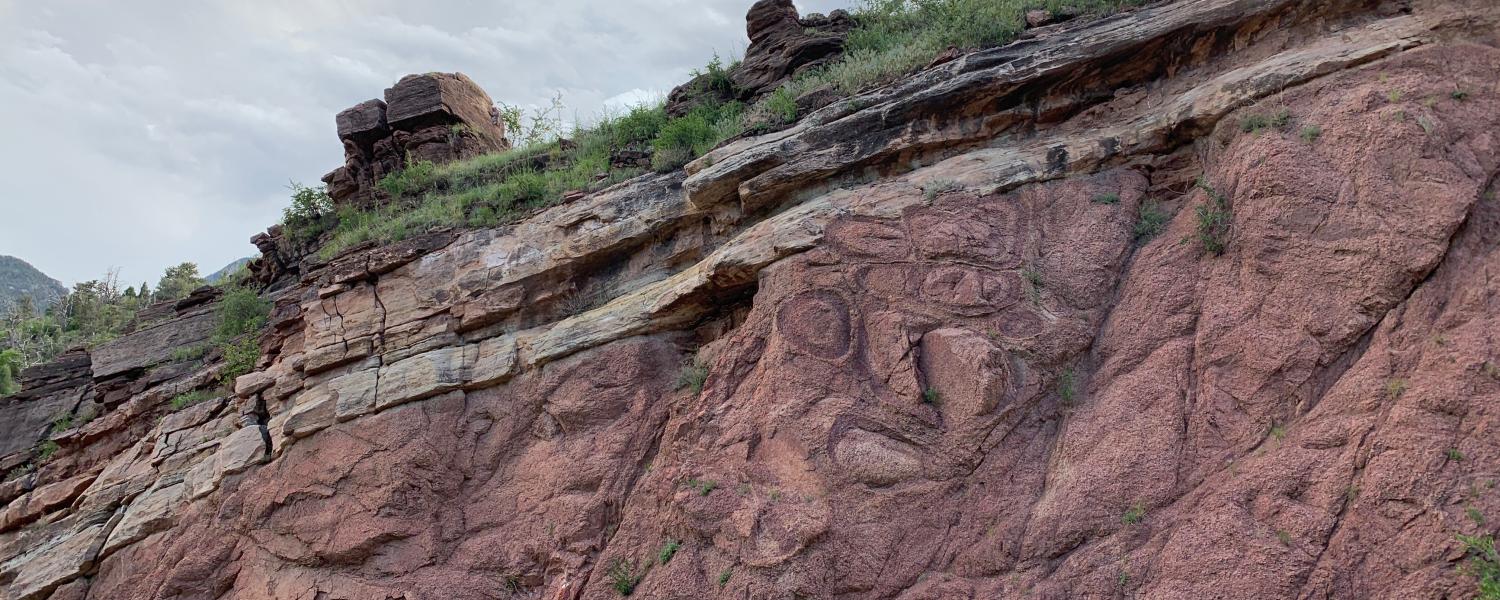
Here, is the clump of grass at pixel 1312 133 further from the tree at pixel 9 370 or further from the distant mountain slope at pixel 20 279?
the distant mountain slope at pixel 20 279

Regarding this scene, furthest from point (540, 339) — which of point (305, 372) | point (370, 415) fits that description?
point (305, 372)

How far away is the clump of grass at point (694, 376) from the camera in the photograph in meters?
8.49

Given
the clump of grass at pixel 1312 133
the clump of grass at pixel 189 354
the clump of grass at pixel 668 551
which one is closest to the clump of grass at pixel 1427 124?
the clump of grass at pixel 1312 133

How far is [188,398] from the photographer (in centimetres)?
1182

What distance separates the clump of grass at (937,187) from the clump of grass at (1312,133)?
295 centimetres

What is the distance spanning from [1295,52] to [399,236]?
11.1m

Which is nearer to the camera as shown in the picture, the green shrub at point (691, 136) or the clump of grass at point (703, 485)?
the clump of grass at point (703, 485)

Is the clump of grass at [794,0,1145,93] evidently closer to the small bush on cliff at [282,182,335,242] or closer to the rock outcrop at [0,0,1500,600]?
the rock outcrop at [0,0,1500,600]

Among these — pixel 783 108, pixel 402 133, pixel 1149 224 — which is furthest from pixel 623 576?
pixel 402 133

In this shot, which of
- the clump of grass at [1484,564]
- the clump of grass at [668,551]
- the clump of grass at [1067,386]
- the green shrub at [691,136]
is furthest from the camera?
the green shrub at [691,136]

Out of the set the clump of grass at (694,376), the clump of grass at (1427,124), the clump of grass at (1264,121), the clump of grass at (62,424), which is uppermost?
the clump of grass at (62,424)

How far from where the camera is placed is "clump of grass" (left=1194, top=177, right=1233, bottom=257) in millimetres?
7105

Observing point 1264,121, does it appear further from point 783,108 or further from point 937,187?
point 783,108

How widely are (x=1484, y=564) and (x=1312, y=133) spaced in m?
3.77
